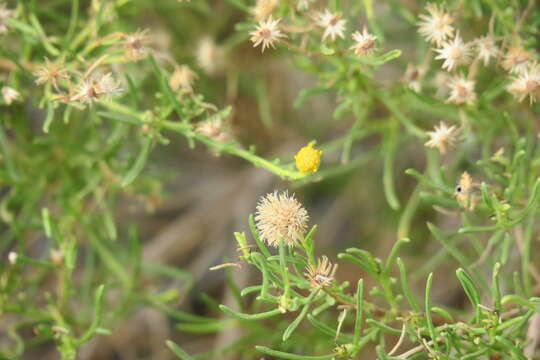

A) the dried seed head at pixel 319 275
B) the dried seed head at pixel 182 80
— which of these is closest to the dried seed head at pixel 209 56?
the dried seed head at pixel 182 80

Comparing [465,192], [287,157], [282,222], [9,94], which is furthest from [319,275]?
[9,94]

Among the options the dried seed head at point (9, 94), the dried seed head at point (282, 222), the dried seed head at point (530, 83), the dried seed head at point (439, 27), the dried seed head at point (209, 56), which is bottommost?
the dried seed head at point (282, 222)

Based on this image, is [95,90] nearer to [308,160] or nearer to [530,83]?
[308,160]

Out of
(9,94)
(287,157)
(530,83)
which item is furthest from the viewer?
(287,157)

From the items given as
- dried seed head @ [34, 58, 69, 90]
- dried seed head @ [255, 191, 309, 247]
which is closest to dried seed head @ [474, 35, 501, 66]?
dried seed head @ [255, 191, 309, 247]

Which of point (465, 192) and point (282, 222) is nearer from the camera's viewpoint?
point (282, 222)

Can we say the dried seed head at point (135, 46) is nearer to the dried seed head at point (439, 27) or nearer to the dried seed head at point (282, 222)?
the dried seed head at point (282, 222)

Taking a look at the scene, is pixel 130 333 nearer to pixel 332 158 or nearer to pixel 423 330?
pixel 332 158

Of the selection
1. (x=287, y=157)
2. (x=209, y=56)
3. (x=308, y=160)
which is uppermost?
(x=209, y=56)

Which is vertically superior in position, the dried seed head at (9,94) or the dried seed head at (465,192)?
the dried seed head at (9,94)

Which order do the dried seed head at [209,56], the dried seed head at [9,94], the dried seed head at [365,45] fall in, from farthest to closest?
the dried seed head at [209,56] < the dried seed head at [9,94] < the dried seed head at [365,45]
